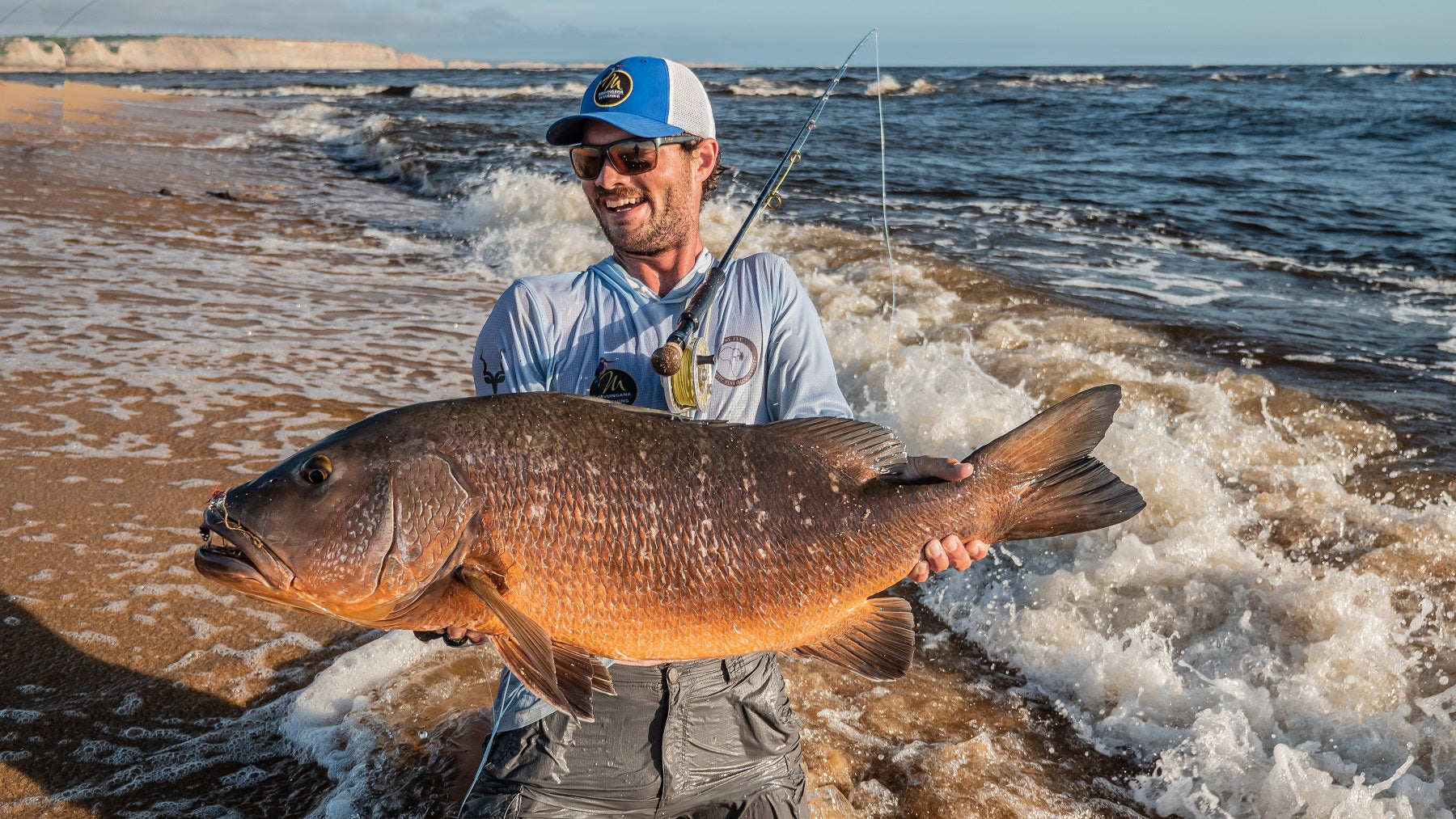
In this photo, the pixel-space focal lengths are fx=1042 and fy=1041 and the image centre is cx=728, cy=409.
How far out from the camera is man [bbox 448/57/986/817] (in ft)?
8.86

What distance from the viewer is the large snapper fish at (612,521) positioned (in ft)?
7.32

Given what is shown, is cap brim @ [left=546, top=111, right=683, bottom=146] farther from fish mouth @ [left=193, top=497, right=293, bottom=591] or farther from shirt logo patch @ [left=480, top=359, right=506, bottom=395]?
fish mouth @ [left=193, top=497, right=293, bottom=591]

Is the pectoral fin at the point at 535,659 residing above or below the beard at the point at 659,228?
below

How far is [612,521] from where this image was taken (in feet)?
7.57

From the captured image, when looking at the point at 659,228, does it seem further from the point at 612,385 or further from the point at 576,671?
the point at 576,671

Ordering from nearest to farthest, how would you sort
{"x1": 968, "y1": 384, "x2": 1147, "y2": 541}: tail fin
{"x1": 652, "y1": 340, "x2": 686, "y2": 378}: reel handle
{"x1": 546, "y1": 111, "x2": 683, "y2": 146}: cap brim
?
{"x1": 968, "y1": 384, "x2": 1147, "y2": 541}: tail fin
{"x1": 652, "y1": 340, "x2": 686, "y2": 378}: reel handle
{"x1": 546, "y1": 111, "x2": 683, "y2": 146}: cap brim

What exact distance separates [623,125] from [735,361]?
2.34 ft

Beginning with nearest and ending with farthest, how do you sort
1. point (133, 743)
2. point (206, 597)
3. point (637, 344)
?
point (637, 344)
point (133, 743)
point (206, 597)

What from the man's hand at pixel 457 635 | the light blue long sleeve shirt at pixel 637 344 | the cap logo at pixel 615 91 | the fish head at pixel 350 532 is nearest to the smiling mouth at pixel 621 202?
the light blue long sleeve shirt at pixel 637 344

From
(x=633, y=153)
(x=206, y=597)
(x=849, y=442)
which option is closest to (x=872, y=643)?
(x=849, y=442)

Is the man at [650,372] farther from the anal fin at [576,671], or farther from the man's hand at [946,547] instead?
the anal fin at [576,671]

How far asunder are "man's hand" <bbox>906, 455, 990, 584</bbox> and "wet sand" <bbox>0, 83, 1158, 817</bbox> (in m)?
1.33

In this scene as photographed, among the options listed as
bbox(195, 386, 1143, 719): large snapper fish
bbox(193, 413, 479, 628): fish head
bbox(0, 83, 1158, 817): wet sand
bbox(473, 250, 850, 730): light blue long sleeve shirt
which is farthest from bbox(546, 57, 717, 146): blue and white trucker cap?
bbox(0, 83, 1158, 817): wet sand

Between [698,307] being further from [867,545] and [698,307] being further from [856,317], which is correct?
[856,317]
